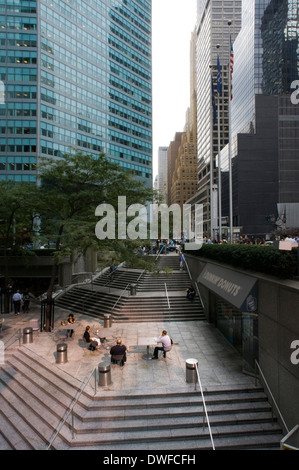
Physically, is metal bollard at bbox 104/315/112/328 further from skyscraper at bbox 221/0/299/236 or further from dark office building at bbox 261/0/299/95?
dark office building at bbox 261/0/299/95

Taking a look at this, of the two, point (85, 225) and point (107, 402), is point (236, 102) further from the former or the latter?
point (107, 402)

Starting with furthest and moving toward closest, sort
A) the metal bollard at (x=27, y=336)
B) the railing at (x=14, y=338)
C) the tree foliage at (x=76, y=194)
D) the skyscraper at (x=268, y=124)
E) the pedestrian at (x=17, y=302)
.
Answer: the skyscraper at (x=268, y=124) → the pedestrian at (x=17, y=302) → the tree foliage at (x=76, y=194) → the metal bollard at (x=27, y=336) → the railing at (x=14, y=338)

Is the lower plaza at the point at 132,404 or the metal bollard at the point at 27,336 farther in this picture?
the metal bollard at the point at 27,336

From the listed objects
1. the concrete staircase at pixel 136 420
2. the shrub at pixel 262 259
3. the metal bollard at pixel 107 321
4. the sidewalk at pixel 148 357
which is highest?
the shrub at pixel 262 259

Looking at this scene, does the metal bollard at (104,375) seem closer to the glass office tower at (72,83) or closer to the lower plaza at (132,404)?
the lower plaza at (132,404)

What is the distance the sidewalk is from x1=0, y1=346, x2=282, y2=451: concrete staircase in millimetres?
467

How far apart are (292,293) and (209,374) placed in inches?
192

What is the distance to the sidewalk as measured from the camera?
969 cm

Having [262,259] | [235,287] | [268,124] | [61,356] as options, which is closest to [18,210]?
[61,356]

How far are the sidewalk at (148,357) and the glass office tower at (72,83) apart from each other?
37.4m

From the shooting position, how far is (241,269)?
11.1 metres

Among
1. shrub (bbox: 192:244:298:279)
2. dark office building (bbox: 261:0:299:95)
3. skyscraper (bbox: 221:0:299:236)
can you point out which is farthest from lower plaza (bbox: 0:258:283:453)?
dark office building (bbox: 261:0:299:95)

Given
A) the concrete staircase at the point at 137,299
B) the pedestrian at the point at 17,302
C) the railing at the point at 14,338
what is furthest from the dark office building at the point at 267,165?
the railing at the point at 14,338

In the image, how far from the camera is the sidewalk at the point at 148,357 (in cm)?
969
